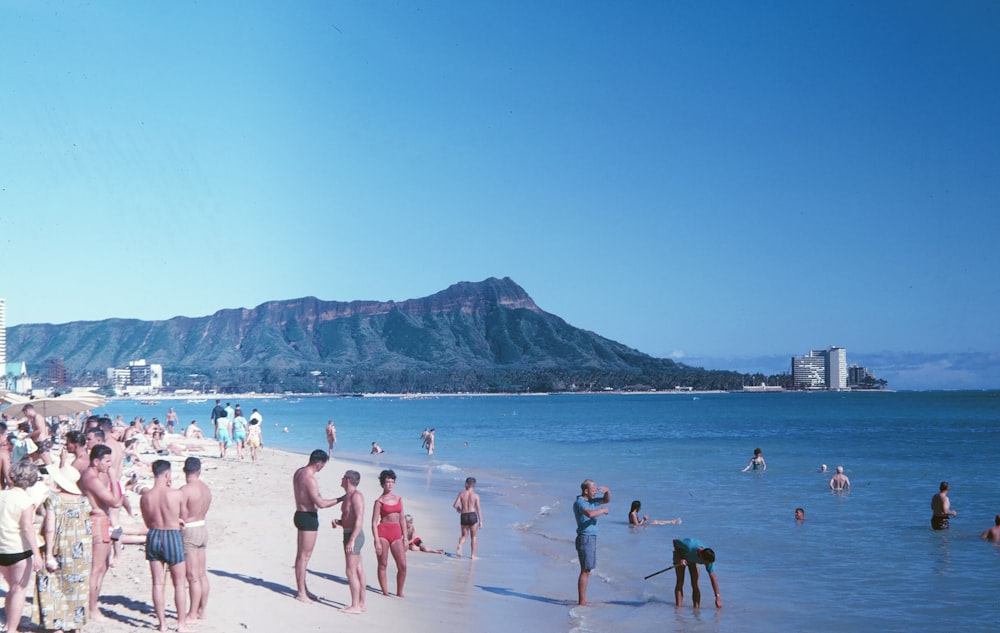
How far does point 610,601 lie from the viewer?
11.2 m

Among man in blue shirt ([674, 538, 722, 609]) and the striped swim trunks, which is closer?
the striped swim trunks

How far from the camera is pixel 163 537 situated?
7496 mm

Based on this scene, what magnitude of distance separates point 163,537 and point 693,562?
6.09 m

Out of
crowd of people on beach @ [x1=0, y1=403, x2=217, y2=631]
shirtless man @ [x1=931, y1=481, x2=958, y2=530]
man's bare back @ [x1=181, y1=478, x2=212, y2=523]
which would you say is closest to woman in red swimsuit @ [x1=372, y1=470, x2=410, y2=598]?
crowd of people on beach @ [x1=0, y1=403, x2=217, y2=631]

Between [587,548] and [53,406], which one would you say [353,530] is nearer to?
[587,548]

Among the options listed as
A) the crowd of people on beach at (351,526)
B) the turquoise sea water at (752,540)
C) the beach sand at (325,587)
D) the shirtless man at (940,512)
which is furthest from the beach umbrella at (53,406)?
the shirtless man at (940,512)

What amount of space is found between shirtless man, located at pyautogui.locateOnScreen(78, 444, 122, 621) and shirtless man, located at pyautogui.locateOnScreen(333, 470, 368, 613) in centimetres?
216

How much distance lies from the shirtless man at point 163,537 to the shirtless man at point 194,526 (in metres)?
0.07

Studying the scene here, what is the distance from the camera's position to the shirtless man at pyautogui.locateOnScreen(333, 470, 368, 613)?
8883 mm

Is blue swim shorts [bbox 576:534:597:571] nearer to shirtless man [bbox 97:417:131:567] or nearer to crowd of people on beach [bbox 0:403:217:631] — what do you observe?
crowd of people on beach [bbox 0:403:217:631]

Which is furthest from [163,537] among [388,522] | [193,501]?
[388,522]

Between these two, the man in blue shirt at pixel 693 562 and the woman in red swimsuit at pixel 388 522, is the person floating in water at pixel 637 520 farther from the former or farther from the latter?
the woman in red swimsuit at pixel 388 522

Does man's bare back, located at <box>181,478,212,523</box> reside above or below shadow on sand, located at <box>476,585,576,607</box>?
above

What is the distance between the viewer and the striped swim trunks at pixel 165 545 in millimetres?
7496
